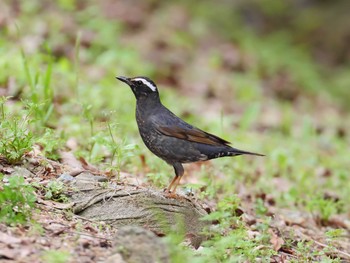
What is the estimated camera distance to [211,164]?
25.1ft

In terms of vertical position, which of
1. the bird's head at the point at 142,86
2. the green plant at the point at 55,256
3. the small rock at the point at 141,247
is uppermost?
the bird's head at the point at 142,86

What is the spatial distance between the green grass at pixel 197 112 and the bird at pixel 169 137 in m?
0.21

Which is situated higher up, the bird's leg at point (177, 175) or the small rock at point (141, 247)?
the small rock at point (141, 247)

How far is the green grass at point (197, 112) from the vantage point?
5.68 m

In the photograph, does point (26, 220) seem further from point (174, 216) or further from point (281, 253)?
point (281, 253)

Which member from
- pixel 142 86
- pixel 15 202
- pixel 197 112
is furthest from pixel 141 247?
pixel 197 112

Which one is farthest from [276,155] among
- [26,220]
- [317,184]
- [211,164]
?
[26,220]

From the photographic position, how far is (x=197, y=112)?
10.6 meters

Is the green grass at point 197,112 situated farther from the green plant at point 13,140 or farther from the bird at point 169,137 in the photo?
the bird at point 169,137

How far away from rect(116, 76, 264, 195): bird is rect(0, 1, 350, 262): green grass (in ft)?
0.69

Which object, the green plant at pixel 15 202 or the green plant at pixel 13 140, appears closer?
the green plant at pixel 15 202

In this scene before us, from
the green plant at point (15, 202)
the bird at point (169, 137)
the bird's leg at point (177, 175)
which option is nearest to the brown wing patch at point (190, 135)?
the bird at point (169, 137)

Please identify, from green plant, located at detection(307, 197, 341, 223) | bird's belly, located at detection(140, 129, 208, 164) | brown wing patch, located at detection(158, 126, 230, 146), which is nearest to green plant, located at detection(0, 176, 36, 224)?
bird's belly, located at detection(140, 129, 208, 164)

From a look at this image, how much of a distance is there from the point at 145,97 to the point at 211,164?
186 cm
